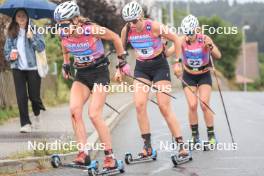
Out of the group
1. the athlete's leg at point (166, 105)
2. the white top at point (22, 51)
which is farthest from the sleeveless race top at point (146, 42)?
the white top at point (22, 51)

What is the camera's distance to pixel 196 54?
11922 millimetres

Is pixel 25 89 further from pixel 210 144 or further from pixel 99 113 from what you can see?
pixel 99 113

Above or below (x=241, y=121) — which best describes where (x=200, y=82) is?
above

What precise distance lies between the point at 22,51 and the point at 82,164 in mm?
4229

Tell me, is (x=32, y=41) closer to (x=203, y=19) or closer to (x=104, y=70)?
(x=104, y=70)

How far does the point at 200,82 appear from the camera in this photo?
12.2 meters

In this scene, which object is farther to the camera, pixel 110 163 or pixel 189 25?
pixel 189 25

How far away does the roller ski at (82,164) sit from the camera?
28.7ft

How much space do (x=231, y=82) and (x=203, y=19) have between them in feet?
26.6

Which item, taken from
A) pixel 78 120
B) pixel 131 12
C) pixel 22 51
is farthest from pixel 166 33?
pixel 22 51

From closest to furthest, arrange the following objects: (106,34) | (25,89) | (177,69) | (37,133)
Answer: (106,34), (177,69), (25,89), (37,133)

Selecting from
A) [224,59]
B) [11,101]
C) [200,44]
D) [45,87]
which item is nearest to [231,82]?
[224,59]

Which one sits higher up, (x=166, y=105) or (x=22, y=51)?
(x=22, y=51)

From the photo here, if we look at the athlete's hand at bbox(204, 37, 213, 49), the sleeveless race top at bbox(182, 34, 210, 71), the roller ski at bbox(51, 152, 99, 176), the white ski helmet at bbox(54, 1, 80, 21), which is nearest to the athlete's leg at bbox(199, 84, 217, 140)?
the sleeveless race top at bbox(182, 34, 210, 71)
